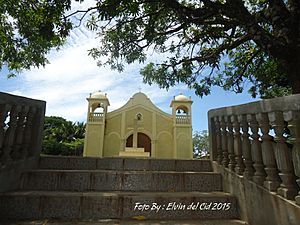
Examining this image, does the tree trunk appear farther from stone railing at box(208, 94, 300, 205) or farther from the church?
the church

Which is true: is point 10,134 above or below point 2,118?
below

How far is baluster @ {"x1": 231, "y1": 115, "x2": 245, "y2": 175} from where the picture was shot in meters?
2.41

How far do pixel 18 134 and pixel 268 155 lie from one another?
3030 mm

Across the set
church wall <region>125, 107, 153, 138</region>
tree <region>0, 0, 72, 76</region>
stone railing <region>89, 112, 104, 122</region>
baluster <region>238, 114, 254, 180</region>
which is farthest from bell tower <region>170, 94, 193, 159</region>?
baluster <region>238, 114, 254, 180</region>

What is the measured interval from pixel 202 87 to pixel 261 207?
3498 millimetres

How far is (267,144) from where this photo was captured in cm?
198

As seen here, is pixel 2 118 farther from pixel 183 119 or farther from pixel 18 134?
pixel 183 119

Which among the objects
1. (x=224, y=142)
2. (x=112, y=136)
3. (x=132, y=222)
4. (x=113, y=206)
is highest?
(x=112, y=136)

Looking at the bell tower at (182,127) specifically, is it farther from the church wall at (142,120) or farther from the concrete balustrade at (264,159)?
the concrete balustrade at (264,159)

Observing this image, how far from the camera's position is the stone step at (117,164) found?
318 cm

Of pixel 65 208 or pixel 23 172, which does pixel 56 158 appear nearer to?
pixel 23 172

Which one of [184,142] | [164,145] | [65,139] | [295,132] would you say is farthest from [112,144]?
[295,132]

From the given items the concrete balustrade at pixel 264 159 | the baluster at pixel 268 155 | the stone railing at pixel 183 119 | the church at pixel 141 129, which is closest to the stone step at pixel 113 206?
the concrete balustrade at pixel 264 159

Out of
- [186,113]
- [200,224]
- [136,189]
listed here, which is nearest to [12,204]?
[136,189]
